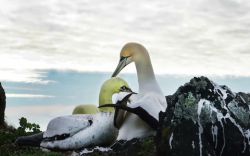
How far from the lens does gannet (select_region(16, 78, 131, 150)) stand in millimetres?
15328

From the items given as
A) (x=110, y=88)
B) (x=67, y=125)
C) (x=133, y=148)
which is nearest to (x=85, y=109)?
(x=110, y=88)

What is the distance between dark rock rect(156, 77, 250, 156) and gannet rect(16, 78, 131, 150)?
544cm

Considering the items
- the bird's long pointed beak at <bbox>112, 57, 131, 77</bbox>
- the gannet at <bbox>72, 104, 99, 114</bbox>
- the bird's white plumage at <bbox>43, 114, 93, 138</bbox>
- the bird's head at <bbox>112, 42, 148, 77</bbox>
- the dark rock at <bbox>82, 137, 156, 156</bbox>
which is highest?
the bird's head at <bbox>112, 42, 148, 77</bbox>

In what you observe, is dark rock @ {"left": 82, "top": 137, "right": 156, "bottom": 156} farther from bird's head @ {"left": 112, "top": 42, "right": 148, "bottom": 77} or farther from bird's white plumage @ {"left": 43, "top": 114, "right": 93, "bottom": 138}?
bird's head @ {"left": 112, "top": 42, "right": 148, "bottom": 77}

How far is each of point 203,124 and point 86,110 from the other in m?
10.4

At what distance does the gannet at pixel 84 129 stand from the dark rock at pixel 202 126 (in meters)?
5.44

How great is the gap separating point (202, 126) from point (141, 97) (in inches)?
176

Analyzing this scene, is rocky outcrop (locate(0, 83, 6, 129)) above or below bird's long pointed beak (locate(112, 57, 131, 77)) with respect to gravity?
below

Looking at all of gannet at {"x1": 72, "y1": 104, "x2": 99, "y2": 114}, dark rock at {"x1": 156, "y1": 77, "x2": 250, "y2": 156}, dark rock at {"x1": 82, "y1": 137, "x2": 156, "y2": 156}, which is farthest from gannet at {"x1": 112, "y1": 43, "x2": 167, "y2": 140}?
gannet at {"x1": 72, "y1": 104, "x2": 99, "y2": 114}

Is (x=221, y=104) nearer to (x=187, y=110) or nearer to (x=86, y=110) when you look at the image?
(x=187, y=110)

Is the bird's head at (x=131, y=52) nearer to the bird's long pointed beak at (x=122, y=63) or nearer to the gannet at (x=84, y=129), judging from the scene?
the bird's long pointed beak at (x=122, y=63)

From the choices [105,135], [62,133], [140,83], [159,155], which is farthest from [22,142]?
[159,155]

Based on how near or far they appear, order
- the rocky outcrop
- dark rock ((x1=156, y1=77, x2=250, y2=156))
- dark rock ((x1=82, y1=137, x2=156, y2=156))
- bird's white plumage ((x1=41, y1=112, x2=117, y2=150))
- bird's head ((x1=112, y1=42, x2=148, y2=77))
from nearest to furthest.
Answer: dark rock ((x1=156, y1=77, x2=250, y2=156)) < dark rock ((x1=82, y1=137, x2=156, y2=156)) < bird's head ((x1=112, y1=42, x2=148, y2=77)) < bird's white plumage ((x1=41, y1=112, x2=117, y2=150)) < the rocky outcrop

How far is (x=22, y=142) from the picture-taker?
16.8 meters
